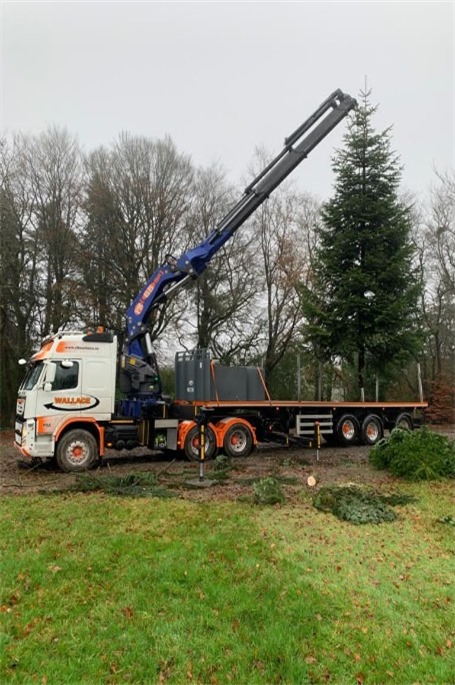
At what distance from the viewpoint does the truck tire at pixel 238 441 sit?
1305 centimetres

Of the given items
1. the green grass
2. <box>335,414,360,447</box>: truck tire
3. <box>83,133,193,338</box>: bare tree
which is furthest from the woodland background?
the green grass

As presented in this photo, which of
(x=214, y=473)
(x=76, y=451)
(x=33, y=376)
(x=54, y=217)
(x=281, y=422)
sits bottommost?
(x=214, y=473)

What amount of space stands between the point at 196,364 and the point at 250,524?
7.09 m

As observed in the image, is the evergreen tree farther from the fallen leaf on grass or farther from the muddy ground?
the fallen leaf on grass

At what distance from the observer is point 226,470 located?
35.2 feet

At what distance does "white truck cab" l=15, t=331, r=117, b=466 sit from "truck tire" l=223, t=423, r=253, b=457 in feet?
10.6

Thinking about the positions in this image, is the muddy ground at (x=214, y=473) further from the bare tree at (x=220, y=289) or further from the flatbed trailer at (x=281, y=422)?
the bare tree at (x=220, y=289)

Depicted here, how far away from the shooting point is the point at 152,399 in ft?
42.6

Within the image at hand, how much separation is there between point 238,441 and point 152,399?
258 cm

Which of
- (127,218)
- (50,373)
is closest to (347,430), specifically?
(50,373)

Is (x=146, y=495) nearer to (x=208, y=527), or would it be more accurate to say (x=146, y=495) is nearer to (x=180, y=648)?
(x=208, y=527)

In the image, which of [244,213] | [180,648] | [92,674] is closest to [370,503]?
[180,648]

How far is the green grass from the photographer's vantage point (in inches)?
133

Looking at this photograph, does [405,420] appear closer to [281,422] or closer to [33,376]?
[281,422]
